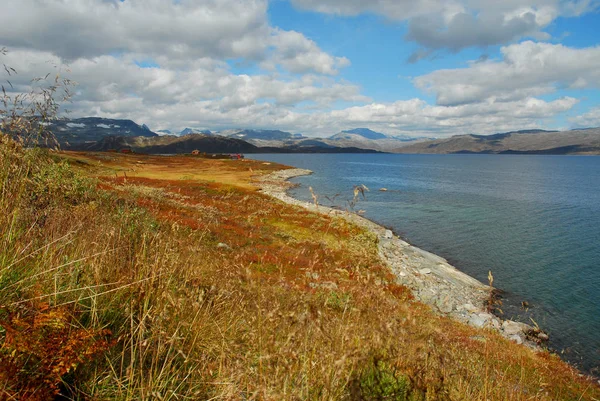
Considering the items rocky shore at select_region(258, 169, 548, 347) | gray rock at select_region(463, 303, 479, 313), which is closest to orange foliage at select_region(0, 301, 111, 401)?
rocky shore at select_region(258, 169, 548, 347)

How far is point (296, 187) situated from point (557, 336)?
206 feet

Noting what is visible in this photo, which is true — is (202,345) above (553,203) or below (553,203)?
above

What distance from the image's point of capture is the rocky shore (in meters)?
17.2

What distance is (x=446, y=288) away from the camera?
22.2 m

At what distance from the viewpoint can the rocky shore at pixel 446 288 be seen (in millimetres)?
17188

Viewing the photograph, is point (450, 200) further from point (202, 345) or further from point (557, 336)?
point (202, 345)

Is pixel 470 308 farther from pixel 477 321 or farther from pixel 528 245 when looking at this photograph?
pixel 528 245

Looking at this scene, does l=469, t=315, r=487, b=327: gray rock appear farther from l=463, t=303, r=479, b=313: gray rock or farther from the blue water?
the blue water

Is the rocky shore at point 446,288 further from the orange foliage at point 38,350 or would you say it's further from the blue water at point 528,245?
the orange foliage at point 38,350

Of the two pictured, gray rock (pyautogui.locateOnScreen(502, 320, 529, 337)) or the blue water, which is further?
the blue water

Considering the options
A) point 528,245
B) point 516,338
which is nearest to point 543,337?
point 516,338

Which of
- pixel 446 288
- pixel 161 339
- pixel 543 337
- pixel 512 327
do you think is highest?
pixel 161 339

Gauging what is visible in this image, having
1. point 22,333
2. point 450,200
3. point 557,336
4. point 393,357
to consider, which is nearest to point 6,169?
point 22,333

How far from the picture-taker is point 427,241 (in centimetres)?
3541
